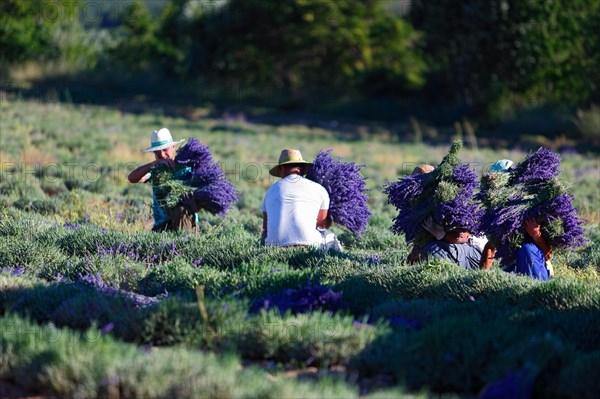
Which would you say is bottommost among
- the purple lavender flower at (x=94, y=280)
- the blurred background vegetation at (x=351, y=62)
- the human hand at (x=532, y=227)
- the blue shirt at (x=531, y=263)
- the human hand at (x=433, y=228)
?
the purple lavender flower at (x=94, y=280)

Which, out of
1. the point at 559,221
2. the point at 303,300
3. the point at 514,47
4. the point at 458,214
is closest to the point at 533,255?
the point at 559,221

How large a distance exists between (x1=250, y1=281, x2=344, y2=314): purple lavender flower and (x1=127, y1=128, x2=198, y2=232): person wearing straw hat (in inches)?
120

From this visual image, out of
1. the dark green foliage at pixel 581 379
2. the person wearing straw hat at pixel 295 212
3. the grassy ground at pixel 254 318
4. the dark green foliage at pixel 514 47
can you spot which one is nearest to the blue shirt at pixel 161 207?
the grassy ground at pixel 254 318

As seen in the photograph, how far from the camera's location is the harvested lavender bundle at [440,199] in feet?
25.0

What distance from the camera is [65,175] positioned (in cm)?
1327

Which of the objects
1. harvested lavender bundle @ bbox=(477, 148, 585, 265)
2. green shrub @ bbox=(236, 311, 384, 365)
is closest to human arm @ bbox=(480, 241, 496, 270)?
harvested lavender bundle @ bbox=(477, 148, 585, 265)

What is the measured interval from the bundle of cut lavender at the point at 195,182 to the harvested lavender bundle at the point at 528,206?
2875 millimetres

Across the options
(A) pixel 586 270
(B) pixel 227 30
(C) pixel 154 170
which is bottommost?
(A) pixel 586 270

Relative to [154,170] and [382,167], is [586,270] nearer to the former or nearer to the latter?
[154,170]

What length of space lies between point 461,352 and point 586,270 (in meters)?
3.69

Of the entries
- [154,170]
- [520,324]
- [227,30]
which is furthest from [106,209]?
[227,30]

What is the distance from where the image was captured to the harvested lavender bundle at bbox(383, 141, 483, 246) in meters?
7.62

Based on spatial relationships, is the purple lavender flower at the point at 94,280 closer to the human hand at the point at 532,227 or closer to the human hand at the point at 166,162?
the human hand at the point at 166,162

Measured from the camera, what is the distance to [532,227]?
7.19m
